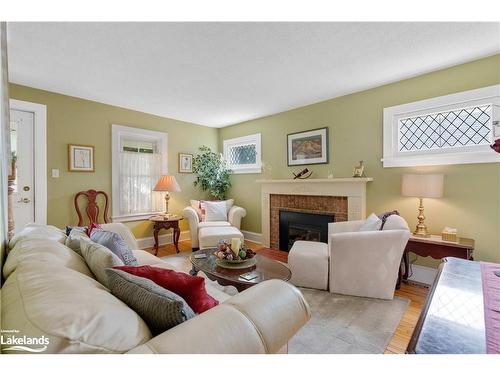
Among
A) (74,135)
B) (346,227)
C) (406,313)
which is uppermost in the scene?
(74,135)

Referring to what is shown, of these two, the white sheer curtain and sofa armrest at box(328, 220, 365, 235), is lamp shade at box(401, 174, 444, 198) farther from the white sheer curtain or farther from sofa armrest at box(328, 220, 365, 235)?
the white sheer curtain

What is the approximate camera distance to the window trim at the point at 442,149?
93.3 inches

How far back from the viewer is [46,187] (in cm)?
321

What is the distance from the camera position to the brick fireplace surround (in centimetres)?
338

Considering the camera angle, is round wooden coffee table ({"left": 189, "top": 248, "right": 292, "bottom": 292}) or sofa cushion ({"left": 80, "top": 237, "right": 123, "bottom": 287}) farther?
round wooden coffee table ({"left": 189, "top": 248, "right": 292, "bottom": 292})

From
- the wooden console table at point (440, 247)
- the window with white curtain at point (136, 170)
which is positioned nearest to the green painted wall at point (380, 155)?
the wooden console table at point (440, 247)

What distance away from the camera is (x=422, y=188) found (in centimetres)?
247

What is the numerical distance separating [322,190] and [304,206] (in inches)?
16.2

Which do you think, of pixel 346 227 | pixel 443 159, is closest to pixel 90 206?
pixel 346 227

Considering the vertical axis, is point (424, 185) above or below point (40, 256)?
above

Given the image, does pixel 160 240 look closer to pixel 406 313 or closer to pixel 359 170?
pixel 359 170

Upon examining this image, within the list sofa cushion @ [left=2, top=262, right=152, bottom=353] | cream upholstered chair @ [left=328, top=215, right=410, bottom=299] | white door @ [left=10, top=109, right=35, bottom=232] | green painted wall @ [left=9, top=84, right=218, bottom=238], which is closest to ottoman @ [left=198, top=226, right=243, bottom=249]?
green painted wall @ [left=9, top=84, right=218, bottom=238]

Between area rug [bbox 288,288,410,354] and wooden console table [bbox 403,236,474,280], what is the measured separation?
540mm

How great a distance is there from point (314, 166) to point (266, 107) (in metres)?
1.24
